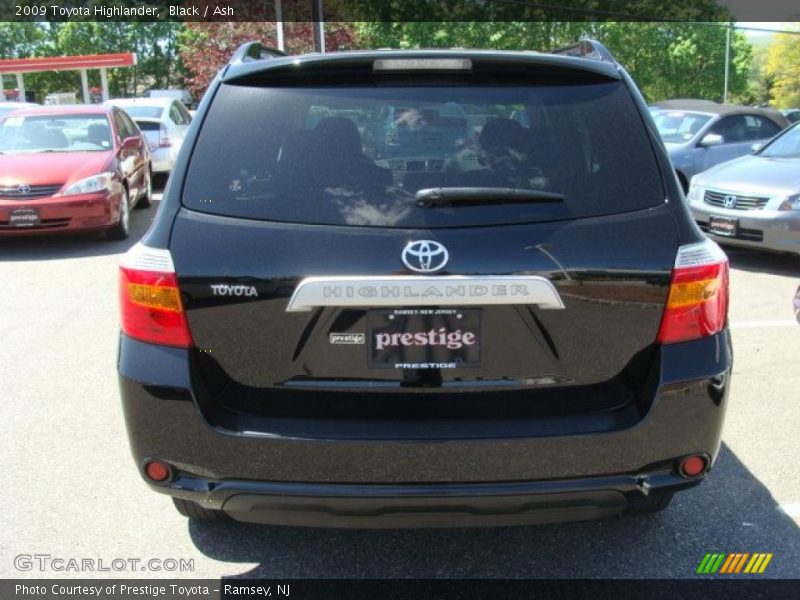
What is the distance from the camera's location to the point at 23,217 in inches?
371

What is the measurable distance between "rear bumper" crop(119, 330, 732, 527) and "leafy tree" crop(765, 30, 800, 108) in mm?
84364

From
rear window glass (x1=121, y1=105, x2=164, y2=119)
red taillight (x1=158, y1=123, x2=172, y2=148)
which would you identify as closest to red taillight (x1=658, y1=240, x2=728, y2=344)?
red taillight (x1=158, y1=123, x2=172, y2=148)

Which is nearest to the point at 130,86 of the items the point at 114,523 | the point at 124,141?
the point at 124,141

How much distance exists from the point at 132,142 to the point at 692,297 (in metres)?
10.3

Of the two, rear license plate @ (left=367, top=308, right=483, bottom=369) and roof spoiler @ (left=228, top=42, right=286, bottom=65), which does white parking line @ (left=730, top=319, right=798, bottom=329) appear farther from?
rear license plate @ (left=367, top=308, right=483, bottom=369)

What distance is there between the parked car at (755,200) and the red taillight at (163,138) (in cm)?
963

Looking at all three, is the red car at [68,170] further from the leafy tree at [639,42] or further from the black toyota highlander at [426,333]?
the leafy tree at [639,42]

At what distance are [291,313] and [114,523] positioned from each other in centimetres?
157

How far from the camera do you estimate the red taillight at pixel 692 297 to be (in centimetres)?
262

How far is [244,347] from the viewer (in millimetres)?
2602

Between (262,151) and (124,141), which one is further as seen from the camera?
(124,141)

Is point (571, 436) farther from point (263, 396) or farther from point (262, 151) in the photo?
point (262, 151)

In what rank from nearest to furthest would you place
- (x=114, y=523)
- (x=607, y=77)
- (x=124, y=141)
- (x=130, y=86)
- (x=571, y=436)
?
(x=571, y=436) → (x=607, y=77) → (x=114, y=523) → (x=124, y=141) → (x=130, y=86)

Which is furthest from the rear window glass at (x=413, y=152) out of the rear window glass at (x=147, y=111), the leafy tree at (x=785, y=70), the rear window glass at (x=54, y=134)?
the leafy tree at (x=785, y=70)
